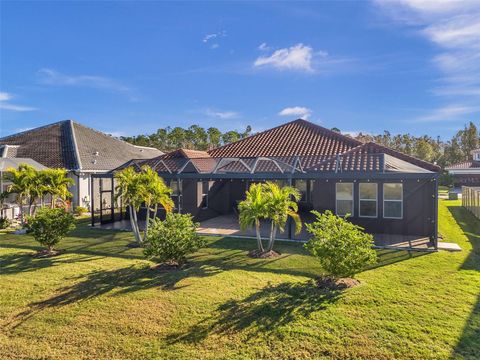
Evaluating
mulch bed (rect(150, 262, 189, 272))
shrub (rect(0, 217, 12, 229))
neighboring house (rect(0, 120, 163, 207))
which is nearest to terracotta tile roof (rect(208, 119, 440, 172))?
mulch bed (rect(150, 262, 189, 272))

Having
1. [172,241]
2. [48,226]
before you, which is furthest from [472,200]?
[48,226]

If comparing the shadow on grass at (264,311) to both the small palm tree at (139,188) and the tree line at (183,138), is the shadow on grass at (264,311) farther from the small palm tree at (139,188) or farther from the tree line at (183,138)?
the tree line at (183,138)

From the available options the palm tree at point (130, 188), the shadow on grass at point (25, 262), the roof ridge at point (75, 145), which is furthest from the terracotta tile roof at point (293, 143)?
the shadow on grass at point (25, 262)

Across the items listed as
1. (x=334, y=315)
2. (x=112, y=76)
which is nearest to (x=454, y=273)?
(x=334, y=315)

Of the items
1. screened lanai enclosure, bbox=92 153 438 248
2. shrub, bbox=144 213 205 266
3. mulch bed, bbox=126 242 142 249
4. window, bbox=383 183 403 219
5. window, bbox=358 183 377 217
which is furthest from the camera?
window, bbox=358 183 377 217

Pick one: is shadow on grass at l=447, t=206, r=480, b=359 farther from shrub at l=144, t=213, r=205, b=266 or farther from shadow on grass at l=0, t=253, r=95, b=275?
shadow on grass at l=0, t=253, r=95, b=275

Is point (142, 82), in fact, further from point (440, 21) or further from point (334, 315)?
point (334, 315)

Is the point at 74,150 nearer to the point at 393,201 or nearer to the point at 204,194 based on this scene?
the point at 204,194
